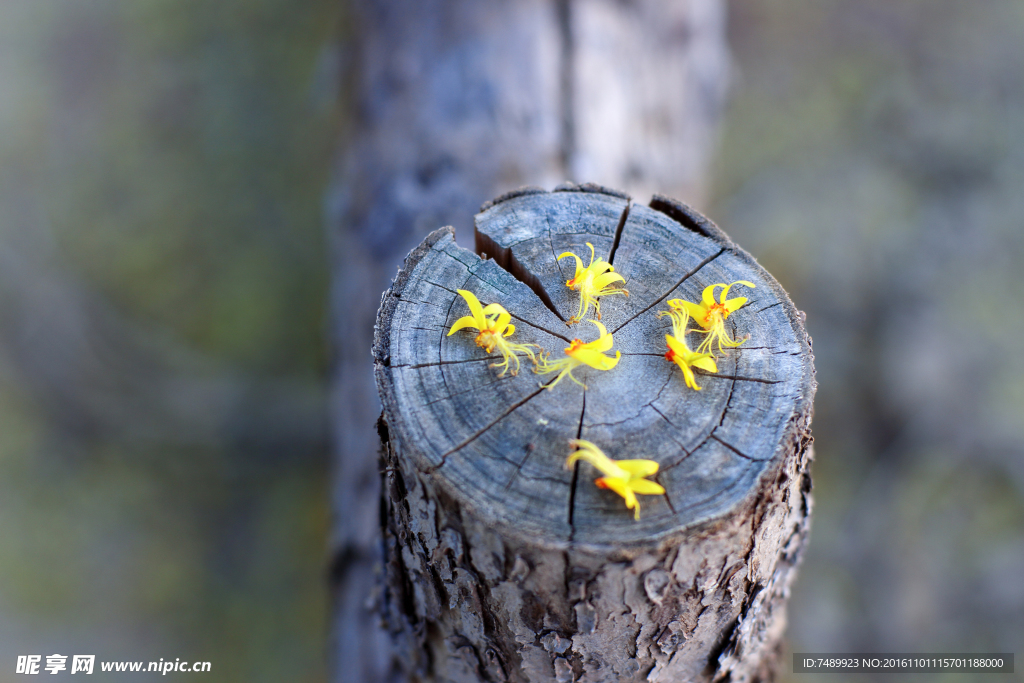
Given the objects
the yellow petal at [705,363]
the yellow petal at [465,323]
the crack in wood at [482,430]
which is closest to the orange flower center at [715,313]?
the yellow petal at [705,363]

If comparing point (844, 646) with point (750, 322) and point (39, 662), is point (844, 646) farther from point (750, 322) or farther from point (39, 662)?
point (39, 662)

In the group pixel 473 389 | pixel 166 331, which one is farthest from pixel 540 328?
pixel 166 331

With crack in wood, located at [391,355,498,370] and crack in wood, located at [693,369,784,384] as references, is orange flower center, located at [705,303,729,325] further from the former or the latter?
crack in wood, located at [391,355,498,370]

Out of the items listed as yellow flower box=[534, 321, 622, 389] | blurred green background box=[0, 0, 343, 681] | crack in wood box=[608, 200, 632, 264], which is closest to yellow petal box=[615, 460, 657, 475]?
yellow flower box=[534, 321, 622, 389]

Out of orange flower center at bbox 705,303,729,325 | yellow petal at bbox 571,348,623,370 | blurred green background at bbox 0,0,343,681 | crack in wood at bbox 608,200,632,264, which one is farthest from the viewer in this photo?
blurred green background at bbox 0,0,343,681

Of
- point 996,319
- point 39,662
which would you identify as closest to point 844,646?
point 996,319

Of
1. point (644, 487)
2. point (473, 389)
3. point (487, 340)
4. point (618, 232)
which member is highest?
point (618, 232)

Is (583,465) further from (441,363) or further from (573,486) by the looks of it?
(441,363)
